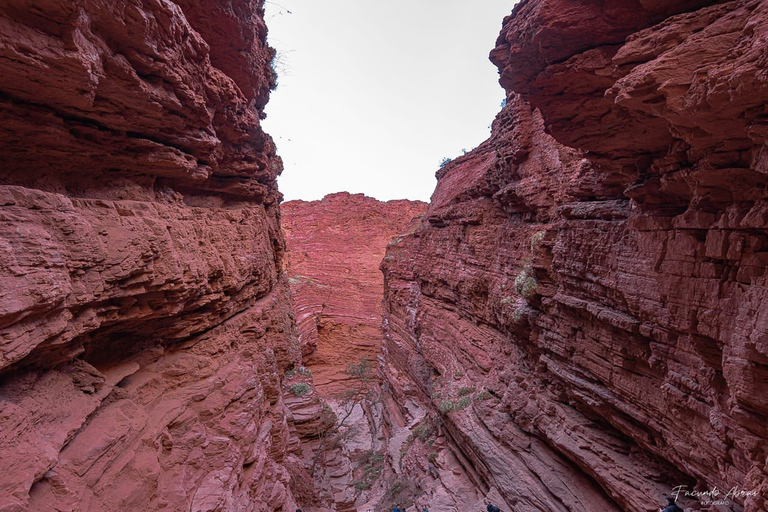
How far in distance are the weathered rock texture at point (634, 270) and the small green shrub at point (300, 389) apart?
4.67 m

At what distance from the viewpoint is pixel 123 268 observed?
4.16m

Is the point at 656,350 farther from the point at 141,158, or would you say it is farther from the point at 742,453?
the point at 141,158

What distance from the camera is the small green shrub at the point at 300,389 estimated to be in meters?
11.2

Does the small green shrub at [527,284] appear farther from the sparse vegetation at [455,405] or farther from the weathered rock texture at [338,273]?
the weathered rock texture at [338,273]

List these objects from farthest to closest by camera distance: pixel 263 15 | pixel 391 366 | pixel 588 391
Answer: pixel 391 366, pixel 263 15, pixel 588 391

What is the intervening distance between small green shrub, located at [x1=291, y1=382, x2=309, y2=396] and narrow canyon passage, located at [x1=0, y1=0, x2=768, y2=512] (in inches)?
Result: 75.2

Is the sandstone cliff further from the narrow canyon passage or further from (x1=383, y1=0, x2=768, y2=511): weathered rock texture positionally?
(x1=383, y1=0, x2=768, y2=511): weathered rock texture

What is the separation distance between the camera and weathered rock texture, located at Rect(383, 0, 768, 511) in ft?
10.9

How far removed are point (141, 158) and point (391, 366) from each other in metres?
17.0

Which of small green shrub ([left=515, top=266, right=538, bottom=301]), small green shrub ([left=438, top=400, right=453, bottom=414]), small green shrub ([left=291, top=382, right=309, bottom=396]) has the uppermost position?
small green shrub ([left=515, top=266, right=538, bottom=301])

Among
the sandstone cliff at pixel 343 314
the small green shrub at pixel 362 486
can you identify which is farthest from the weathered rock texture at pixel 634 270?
the sandstone cliff at pixel 343 314

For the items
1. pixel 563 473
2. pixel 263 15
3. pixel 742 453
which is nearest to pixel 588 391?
pixel 563 473

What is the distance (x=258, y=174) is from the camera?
9.15 metres

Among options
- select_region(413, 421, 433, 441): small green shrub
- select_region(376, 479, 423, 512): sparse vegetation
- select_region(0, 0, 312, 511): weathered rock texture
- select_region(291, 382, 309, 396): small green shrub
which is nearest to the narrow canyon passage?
select_region(0, 0, 312, 511): weathered rock texture
